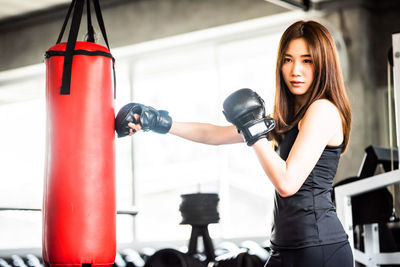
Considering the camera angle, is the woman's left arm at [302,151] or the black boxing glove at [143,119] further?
the black boxing glove at [143,119]

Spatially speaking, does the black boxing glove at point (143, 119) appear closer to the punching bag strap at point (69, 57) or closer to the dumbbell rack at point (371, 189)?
the punching bag strap at point (69, 57)

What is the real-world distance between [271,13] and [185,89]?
1466 millimetres

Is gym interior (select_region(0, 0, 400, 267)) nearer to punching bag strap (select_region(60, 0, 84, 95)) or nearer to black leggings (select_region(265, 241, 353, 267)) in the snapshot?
punching bag strap (select_region(60, 0, 84, 95))

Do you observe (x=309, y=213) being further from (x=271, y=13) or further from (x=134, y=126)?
(x=271, y=13)

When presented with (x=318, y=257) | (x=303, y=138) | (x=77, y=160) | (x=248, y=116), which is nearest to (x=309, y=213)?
(x=318, y=257)

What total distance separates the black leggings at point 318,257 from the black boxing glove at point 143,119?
755 mm

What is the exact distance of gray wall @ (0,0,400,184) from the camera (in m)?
6.21

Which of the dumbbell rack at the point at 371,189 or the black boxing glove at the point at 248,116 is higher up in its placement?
the black boxing glove at the point at 248,116

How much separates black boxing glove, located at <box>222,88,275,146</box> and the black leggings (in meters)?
0.37

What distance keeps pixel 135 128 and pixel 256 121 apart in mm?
672

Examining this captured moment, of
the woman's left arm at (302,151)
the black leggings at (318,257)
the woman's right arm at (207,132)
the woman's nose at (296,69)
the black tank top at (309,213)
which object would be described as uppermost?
the woman's nose at (296,69)

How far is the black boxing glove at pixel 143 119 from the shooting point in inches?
87.5

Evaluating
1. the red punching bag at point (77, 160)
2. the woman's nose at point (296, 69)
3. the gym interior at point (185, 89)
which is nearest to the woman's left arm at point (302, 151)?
the woman's nose at point (296, 69)

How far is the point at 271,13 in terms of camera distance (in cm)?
645
